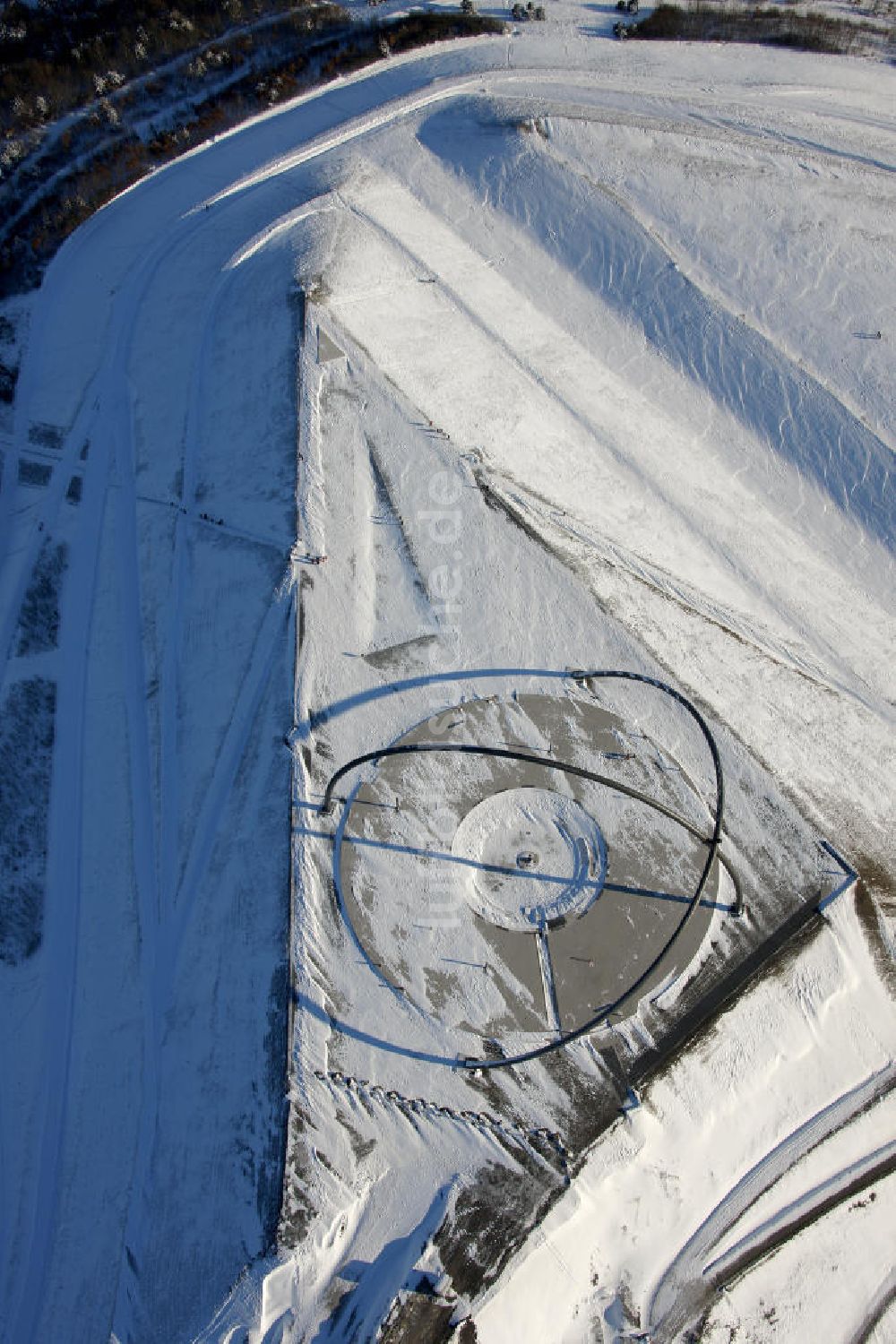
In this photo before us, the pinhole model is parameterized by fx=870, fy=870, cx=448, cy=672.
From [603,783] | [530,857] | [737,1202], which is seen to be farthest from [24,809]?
[737,1202]

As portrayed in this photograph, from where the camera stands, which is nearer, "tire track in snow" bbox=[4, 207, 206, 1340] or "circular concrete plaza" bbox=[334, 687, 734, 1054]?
"tire track in snow" bbox=[4, 207, 206, 1340]

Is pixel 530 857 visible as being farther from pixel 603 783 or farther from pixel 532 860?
pixel 603 783

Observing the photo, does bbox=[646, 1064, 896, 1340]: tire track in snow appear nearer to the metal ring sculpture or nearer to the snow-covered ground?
the snow-covered ground

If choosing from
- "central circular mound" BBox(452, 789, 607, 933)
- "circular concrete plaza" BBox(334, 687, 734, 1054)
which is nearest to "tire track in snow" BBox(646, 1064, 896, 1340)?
"circular concrete plaza" BBox(334, 687, 734, 1054)

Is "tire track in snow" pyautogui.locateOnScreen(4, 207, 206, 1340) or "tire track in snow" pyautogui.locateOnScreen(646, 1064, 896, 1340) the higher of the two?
"tire track in snow" pyautogui.locateOnScreen(4, 207, 206, 1340)

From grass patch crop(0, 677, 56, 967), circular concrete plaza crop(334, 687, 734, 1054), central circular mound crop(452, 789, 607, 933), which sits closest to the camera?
circular concrete plaza crop(334, 687, 734, 1054)

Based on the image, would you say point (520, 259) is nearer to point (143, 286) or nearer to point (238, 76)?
point (143, 286)
